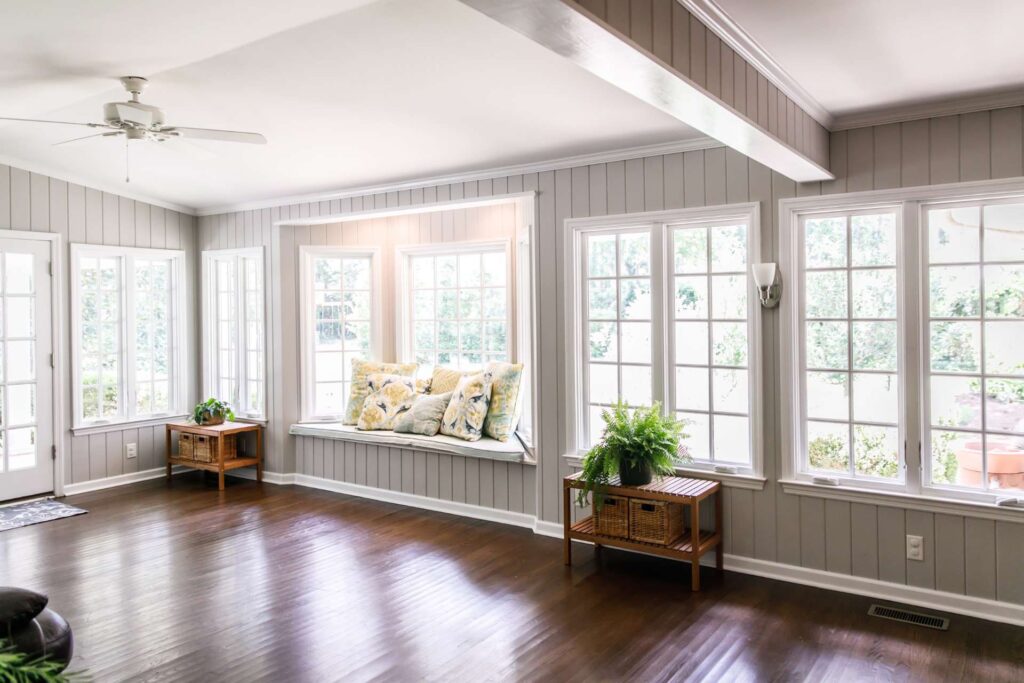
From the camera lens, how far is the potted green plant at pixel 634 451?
4.07 m

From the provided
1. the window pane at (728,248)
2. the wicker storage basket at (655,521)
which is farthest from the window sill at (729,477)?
the window pane at (728,248)

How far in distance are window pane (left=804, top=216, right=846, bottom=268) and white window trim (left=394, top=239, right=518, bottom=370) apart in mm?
2406

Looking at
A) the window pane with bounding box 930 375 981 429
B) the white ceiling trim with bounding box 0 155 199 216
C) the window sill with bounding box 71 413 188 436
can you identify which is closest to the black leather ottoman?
the window pane with bounding box 930 375 981 429

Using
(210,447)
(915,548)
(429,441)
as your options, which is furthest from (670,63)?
(210,447)

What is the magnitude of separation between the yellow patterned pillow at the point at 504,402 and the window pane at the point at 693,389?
4.73 feet

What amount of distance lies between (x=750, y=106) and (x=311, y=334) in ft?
15.3

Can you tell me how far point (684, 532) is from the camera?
421cm

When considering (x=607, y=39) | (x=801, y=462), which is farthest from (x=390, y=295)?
(x=607, y=39)

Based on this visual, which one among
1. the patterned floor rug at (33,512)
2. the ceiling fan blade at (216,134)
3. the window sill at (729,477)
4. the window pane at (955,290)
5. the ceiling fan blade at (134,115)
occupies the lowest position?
the patterned floor rug at (33,512)

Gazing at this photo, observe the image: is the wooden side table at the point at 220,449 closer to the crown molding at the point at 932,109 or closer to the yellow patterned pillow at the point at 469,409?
→ the yellow patterned pillow at the point at 469,409

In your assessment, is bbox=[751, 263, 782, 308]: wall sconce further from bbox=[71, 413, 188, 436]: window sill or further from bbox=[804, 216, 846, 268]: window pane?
bbox=[71, 413, 188, 436]: window sill

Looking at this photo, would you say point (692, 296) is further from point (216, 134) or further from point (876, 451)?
point (216, 134)

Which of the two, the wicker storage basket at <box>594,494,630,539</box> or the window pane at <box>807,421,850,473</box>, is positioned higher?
the window pane at <box>807,421,850,473</box>

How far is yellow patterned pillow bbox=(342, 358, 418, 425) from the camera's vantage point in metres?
6.23
